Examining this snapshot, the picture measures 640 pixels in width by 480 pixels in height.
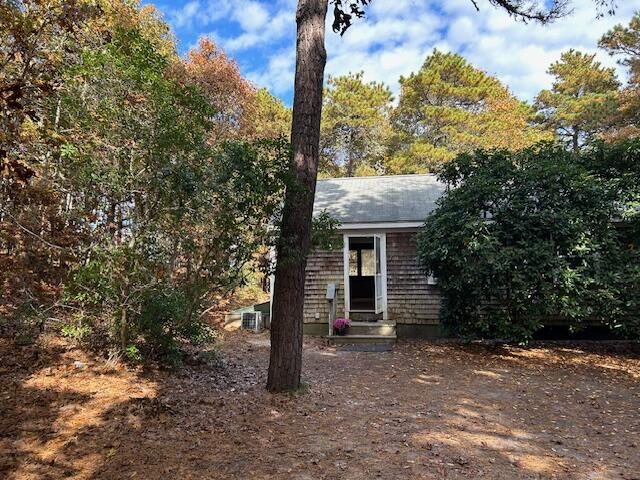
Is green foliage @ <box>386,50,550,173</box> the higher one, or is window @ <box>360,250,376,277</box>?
green foliage @ <box>386,50,550,173</box>

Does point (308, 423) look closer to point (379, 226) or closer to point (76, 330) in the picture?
point (76, 330)

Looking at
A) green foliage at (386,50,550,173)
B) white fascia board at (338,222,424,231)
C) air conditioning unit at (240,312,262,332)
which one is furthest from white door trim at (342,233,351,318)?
green foliage at (386,50,550,173)

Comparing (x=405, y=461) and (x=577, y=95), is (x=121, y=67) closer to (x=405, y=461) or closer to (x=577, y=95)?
(x=405, y=461)

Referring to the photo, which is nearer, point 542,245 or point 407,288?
point 542,245

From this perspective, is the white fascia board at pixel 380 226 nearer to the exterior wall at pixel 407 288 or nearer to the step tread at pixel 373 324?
the exterior wall at pixel 407 288

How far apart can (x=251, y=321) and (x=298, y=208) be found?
20.4 ft

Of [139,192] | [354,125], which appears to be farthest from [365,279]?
[354,125]

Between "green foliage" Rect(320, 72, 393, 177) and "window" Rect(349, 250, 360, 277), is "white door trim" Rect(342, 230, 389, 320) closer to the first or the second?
"window" Rect(349, 250, 360, 277)

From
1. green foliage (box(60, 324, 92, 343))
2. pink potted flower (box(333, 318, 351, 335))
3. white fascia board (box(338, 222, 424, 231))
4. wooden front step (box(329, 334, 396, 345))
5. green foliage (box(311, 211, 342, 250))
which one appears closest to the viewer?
green foliage (box(60, 324, 92, 343))

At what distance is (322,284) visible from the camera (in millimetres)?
9773

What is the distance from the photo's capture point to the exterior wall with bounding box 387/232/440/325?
940 centimetres

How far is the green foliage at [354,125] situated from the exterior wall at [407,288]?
1360 cm

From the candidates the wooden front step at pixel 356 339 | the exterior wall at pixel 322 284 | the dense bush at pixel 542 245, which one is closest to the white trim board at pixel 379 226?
the exterior wall at pixel 322 284

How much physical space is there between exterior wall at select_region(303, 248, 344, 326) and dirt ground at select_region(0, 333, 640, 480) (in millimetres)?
3316
